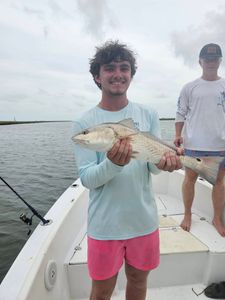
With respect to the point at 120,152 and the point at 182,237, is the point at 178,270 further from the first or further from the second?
the point at 120,152

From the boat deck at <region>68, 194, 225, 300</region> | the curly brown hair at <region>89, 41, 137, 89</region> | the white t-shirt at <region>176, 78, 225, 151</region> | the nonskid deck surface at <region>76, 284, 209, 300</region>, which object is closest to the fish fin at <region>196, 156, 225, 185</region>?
the curly brown hair at <region>89, 41, 137, 89</region>

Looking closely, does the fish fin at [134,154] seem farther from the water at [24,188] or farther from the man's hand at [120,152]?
the water at [24,188]

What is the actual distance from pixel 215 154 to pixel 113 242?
7.33 ft

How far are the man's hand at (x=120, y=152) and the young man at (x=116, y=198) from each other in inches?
6.5

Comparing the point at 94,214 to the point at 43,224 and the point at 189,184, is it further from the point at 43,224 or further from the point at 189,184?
the point at 189,184

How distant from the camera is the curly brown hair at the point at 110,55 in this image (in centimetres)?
235

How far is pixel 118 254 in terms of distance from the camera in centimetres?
229

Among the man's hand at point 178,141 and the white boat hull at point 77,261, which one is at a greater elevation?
the man's hand at point 178,141

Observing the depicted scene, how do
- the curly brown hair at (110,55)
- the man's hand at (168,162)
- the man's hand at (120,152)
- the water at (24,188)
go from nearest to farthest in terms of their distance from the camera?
1. the man's hand at (120,152)
2. the man's hand at (168,162)
3. the curly brown hair at (110,55)
4. the water at (24,188)

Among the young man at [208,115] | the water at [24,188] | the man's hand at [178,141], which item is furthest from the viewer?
the water at [24,188]

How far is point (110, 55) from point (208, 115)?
201cm

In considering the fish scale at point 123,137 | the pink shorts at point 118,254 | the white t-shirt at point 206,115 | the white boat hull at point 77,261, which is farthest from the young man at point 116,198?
the white t-shirt at point 206,115

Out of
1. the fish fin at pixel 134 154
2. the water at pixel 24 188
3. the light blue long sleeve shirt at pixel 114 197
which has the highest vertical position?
the fish fin at pixel 134 154

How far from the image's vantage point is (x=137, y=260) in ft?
7.70
